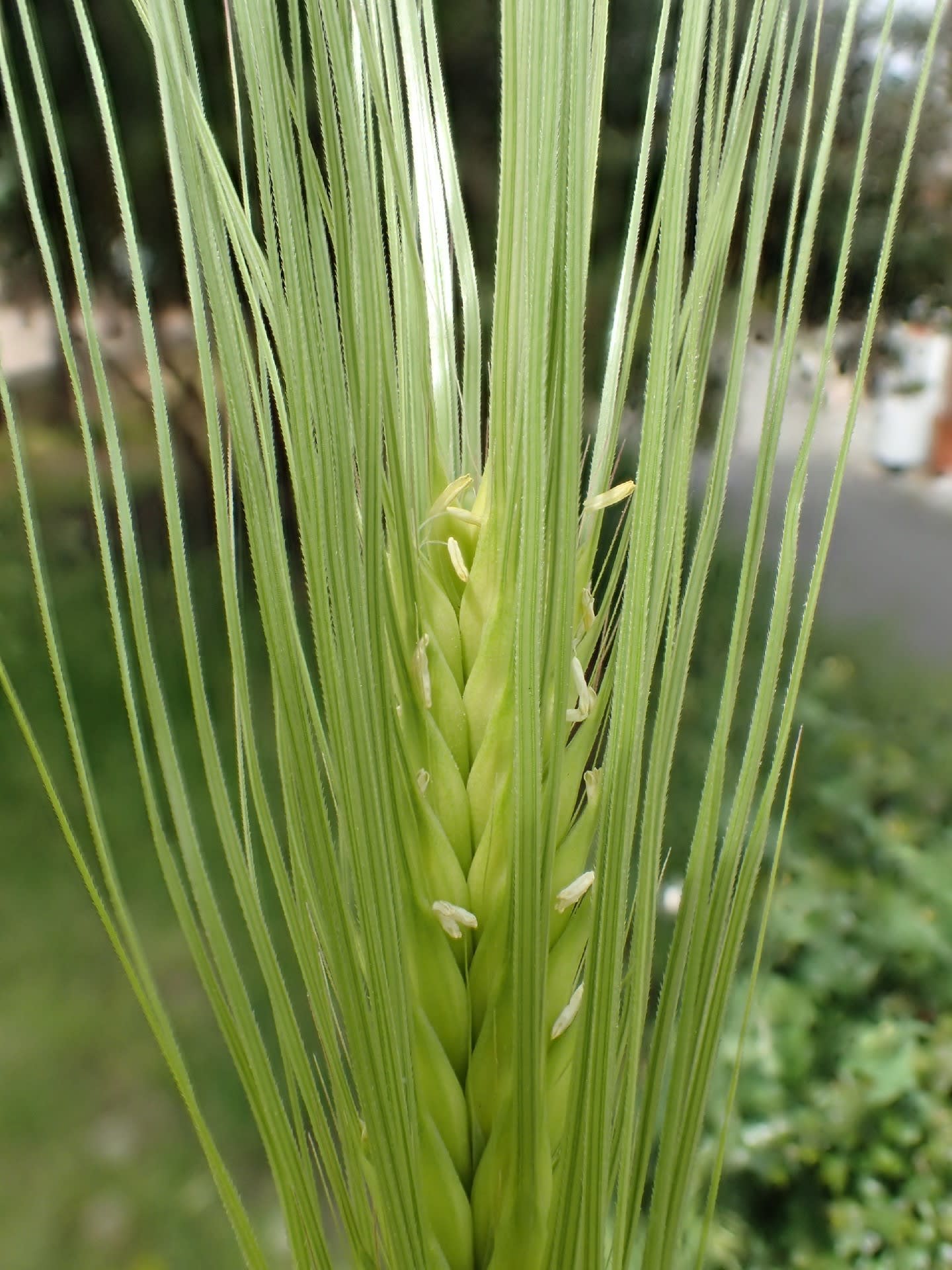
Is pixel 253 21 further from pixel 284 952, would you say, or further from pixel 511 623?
pixel 284 952

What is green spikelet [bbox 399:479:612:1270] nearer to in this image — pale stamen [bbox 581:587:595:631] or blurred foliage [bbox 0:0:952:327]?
pale stamen [bbox 581:587:595:631]

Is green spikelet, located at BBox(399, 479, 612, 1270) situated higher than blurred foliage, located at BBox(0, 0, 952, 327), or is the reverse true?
blurred foliage, located at BBox(0, 0, 952, 327)

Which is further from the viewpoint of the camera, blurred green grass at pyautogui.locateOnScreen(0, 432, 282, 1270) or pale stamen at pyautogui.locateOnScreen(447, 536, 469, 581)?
blurred green grass at pyautogui.locateOnScreen(0, 432, 282, 1270)

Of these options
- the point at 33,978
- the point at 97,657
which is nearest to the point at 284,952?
the point at 33,978

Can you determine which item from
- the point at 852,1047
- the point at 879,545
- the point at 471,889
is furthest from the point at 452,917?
the point at 879,545

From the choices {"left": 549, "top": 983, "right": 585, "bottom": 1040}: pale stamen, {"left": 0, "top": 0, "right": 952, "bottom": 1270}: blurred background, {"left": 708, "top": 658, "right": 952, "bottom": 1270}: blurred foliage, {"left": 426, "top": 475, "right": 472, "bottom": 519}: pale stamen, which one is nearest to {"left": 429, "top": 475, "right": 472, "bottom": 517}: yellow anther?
{"left": 426, "top": 475, "right": 472, "bottom": 519}: pale stamen

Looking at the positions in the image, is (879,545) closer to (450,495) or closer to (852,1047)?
(852,1047)

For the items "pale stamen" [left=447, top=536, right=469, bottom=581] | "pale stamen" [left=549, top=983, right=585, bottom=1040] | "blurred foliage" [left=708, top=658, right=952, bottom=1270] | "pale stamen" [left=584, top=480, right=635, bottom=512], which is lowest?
"blurred foliage" [left=708, top=658, right=952, bottom=1270]
